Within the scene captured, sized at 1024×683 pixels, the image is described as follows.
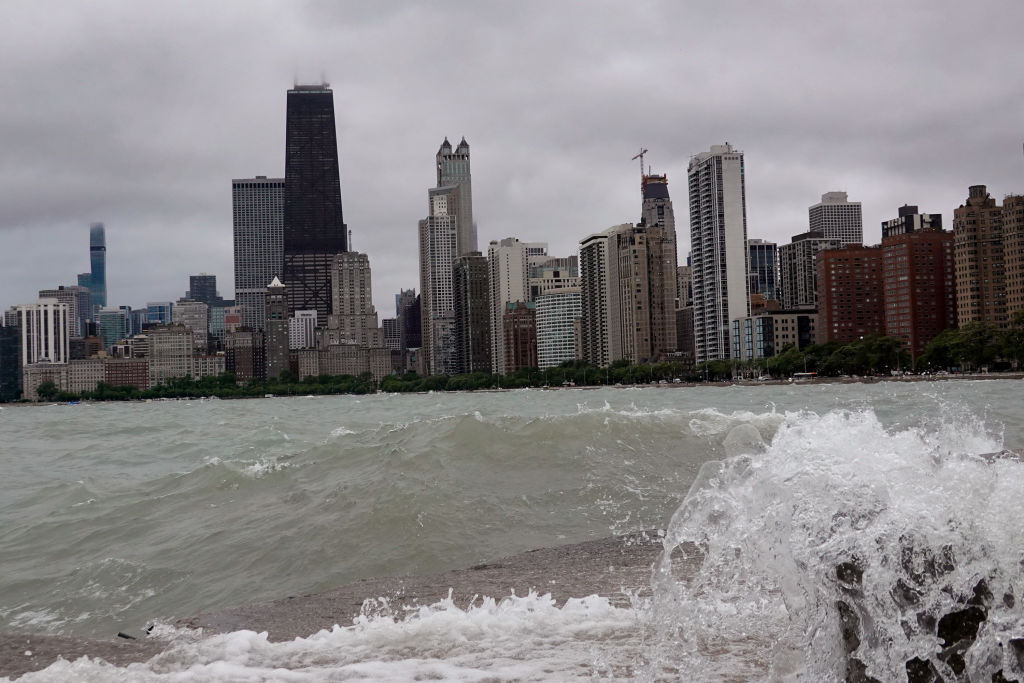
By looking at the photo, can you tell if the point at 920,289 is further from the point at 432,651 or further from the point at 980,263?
the point at 432,651

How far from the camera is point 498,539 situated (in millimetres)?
11977

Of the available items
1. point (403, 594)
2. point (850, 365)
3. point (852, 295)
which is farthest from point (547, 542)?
point (852, 295)

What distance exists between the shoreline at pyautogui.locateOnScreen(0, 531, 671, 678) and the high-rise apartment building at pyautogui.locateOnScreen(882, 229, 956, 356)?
177 metres

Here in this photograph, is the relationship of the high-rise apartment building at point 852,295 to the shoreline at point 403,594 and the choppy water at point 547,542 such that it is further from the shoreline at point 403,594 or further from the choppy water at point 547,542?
the shoreline at point 403,594

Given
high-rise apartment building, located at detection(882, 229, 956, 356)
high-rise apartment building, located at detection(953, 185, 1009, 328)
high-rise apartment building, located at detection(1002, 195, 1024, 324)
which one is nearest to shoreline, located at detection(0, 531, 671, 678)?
high-rise apartment building, located at detection(1002, 195, 1024, 324)

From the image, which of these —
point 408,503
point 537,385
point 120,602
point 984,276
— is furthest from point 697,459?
point 537,385

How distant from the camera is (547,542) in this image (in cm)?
1180

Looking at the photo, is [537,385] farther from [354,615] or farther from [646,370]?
[354,615]

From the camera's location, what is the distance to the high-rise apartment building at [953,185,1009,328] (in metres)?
158

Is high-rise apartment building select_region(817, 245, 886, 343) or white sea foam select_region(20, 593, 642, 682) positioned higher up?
high-rise apartment building select_region(817, 245, 886, 343)

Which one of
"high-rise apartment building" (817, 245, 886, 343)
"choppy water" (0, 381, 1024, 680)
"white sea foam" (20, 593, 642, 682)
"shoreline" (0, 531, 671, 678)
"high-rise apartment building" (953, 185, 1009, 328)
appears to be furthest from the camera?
"high-rise apartment building" (817, 245, 886, 343)

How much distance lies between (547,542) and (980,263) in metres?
169

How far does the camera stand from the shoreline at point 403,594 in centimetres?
684

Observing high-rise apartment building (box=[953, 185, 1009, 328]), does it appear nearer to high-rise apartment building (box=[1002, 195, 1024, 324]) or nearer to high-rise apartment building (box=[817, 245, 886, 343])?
high-rise apartment building (box=[1002, 195, 1024, 324])
